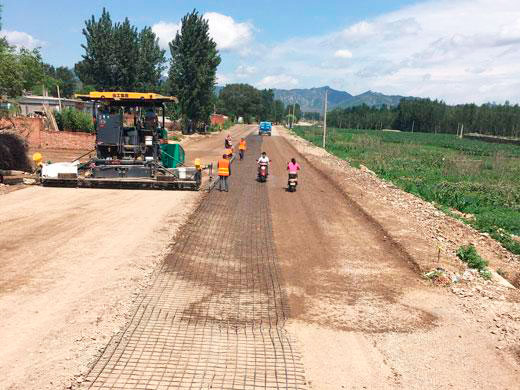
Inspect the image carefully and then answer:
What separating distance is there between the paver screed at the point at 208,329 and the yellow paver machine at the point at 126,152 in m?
6.49

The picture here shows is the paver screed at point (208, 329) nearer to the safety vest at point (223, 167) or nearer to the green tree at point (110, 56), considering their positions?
the safety vest at point (223, 167)

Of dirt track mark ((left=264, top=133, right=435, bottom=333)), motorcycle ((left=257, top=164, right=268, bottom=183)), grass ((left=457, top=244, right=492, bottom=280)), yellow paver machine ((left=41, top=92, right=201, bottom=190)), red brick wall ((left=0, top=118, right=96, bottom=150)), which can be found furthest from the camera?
red brick wall ((left=0, top=118, right=96, bottom=150))

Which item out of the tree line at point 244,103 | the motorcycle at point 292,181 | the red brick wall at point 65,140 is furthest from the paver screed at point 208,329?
the tree line at point 244,103

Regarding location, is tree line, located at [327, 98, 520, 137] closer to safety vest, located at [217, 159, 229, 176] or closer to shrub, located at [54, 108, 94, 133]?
shrub, located at [54, 108, 94, 133]

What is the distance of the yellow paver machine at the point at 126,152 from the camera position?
1695 cm

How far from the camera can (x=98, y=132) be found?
17.0 m

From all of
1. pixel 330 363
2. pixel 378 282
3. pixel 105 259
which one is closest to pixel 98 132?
pixel 105 259

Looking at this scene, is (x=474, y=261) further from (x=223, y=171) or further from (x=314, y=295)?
(x=223, y=171)

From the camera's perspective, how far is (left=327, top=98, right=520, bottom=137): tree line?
12175 centimetres

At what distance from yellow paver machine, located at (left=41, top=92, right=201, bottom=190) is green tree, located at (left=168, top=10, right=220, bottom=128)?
38.3 meters

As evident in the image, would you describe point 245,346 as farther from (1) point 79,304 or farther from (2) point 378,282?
(2) point 378,282

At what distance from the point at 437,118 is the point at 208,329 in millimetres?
151334

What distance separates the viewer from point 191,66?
5478 cm

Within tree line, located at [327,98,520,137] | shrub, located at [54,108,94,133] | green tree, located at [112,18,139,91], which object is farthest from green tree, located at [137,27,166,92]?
tree line, located at [327,98,520,137]
